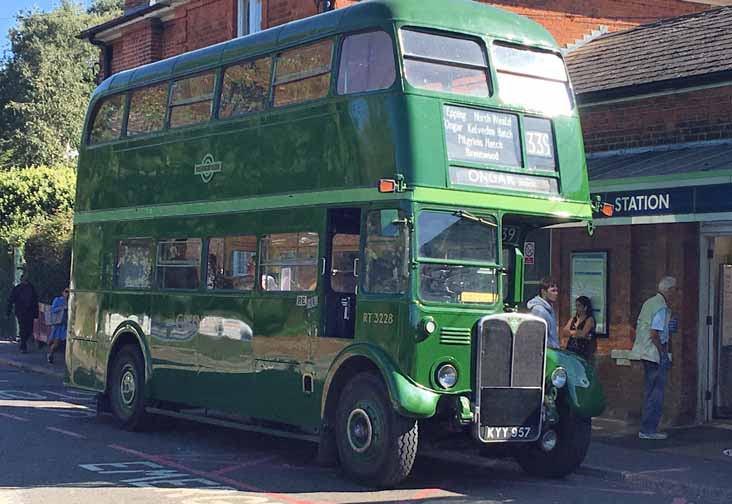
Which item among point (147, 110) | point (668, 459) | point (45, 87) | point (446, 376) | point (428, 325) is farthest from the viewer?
point (45, 87)

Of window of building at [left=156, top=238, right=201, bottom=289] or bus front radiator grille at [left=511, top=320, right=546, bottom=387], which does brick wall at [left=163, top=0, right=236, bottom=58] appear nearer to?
window of building at [left=156, top=238, right=201, bottom=289]

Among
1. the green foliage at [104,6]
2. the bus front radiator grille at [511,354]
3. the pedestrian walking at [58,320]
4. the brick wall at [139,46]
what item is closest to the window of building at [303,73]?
the bus front radiator grille at [511,354]

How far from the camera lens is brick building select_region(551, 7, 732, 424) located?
13523mm

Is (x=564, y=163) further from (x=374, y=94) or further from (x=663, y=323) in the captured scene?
(x=663, y=323)

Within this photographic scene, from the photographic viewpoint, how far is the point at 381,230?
10219mm

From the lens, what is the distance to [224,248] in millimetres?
12641

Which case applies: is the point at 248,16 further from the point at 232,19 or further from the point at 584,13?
the point at 584,13

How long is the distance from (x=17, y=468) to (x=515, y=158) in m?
5.63

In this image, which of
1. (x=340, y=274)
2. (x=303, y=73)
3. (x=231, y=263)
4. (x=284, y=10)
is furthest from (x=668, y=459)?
(x=284, y=10)

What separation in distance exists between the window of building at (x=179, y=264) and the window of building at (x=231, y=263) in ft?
0.97

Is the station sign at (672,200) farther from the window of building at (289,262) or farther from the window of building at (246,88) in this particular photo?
the window of building at (246,88)

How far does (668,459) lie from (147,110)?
768 cm

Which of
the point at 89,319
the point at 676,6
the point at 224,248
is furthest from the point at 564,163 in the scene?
the point at 676,6

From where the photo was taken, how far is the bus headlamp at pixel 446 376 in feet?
32.6
